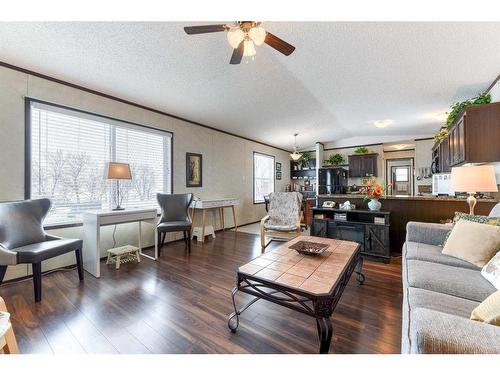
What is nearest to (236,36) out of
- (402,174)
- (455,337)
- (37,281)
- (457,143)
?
(455,337)

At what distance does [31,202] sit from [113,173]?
33.8 inches

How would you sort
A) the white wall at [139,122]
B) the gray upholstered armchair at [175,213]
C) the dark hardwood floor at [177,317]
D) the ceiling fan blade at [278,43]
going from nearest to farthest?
the dark hardwood floor at [177,317], the ceiling fan blade at [278,43], the white wall at [139,122], the gray upholstered armchair at [175,213]

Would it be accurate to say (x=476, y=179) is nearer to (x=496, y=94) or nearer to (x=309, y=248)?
(x=496, y=94)

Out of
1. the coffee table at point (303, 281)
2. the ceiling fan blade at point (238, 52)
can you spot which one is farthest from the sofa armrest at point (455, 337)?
the ceiling fan blade at point (238, 52)

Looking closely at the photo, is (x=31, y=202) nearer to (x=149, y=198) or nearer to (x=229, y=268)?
(x=149, y=198)

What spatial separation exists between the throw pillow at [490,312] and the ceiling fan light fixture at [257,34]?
80.4 inches

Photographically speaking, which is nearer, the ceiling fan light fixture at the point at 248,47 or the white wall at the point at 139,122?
the ceiling fan light fixture at the point at 248,47

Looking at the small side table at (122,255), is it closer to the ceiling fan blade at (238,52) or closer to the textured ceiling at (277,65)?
the textured ceiling at (277,65)

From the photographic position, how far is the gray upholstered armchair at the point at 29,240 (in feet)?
6.50

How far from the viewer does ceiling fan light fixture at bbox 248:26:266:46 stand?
167cm

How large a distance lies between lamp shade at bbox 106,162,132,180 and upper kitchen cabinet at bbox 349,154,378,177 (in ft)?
21.7

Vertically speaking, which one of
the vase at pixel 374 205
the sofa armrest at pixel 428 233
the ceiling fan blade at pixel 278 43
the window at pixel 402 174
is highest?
the ceiling fan blade at pixel 278 43

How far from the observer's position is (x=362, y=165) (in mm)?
7027

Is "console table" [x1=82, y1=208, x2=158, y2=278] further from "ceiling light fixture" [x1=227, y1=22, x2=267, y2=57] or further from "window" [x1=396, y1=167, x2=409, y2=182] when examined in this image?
"window" [x1=396, y1=167, x2=409, y2=182]
